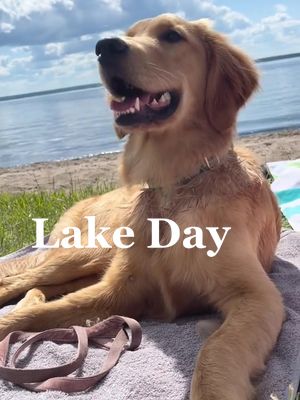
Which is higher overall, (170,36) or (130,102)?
(170,36)

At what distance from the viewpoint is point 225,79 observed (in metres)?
3.95

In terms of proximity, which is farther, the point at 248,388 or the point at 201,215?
the point at 201,215

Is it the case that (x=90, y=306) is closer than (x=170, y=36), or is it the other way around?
(x=90, y=306)

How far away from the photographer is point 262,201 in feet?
12.9

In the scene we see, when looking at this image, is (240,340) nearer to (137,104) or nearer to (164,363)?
(164,363)

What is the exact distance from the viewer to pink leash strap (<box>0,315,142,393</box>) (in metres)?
2.91

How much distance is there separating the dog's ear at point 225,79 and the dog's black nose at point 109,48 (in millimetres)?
700

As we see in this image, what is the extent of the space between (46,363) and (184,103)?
169 cm

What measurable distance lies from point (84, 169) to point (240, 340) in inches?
357

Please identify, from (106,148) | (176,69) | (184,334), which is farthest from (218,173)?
(106,148)

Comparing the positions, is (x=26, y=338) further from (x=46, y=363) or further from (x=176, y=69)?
(x=176, y=69)

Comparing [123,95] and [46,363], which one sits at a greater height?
[123,95]

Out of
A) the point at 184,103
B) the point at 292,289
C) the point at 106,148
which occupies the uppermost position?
the point at 184,103

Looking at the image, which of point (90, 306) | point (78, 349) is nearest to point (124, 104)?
point (90, 306)
